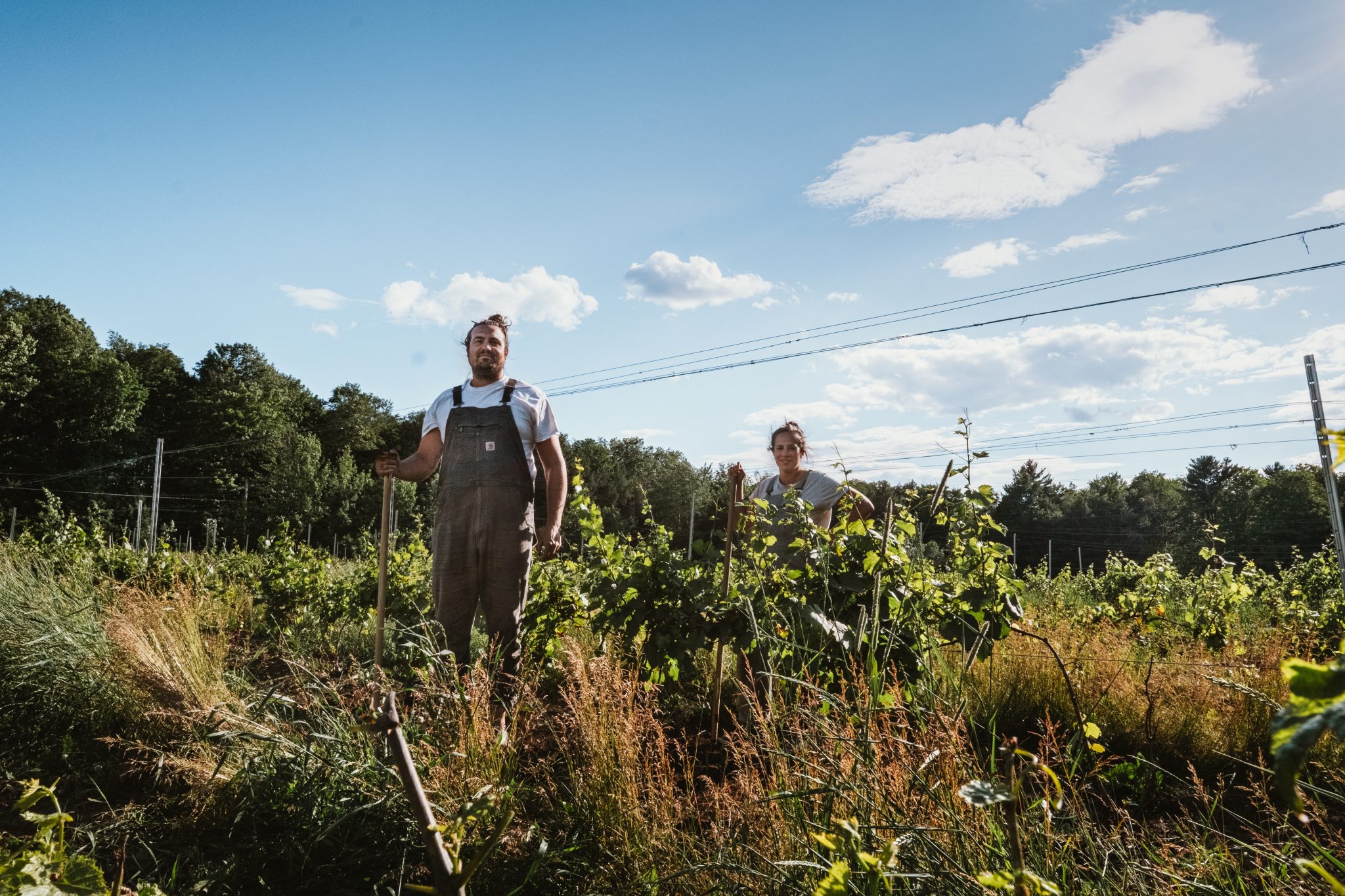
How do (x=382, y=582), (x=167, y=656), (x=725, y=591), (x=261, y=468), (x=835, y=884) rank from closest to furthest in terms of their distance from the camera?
(x=835, y=884)
(x=725, y=591)
(x=382, y=582)
(x=167, y=656)
(x=261, y=468)

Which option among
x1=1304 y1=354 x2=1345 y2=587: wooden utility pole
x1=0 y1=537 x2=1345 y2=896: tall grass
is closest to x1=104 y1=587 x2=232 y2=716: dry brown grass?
x1=0 y1=537 x2=1345 y2=896: tall grass

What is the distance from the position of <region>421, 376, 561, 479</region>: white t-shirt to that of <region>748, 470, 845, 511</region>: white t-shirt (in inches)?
42.6

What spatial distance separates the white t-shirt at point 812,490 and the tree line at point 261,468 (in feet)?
83.2

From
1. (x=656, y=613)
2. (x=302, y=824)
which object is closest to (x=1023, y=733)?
(x=656, y=613)

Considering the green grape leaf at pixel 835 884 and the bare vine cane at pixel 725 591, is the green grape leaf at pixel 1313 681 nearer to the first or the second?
the green grape leaf at pixel 835 884

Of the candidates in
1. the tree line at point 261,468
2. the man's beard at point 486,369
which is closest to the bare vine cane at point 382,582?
the man's beard at point 486,369

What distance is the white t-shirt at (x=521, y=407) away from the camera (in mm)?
3814

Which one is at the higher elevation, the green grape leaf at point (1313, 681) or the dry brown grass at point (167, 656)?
the green grape leaf at point (1313, 681)

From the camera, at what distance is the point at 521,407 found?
3816mm

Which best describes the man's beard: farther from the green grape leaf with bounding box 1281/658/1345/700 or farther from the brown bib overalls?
the green grape leaf with bounding box 1281/658/1345/700

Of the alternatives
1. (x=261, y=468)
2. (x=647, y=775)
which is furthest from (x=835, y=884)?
(x=261, y=468)

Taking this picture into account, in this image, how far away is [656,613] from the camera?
11.4ft

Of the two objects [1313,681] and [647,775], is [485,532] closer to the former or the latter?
[647,775]

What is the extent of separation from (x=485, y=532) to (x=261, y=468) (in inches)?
1667
